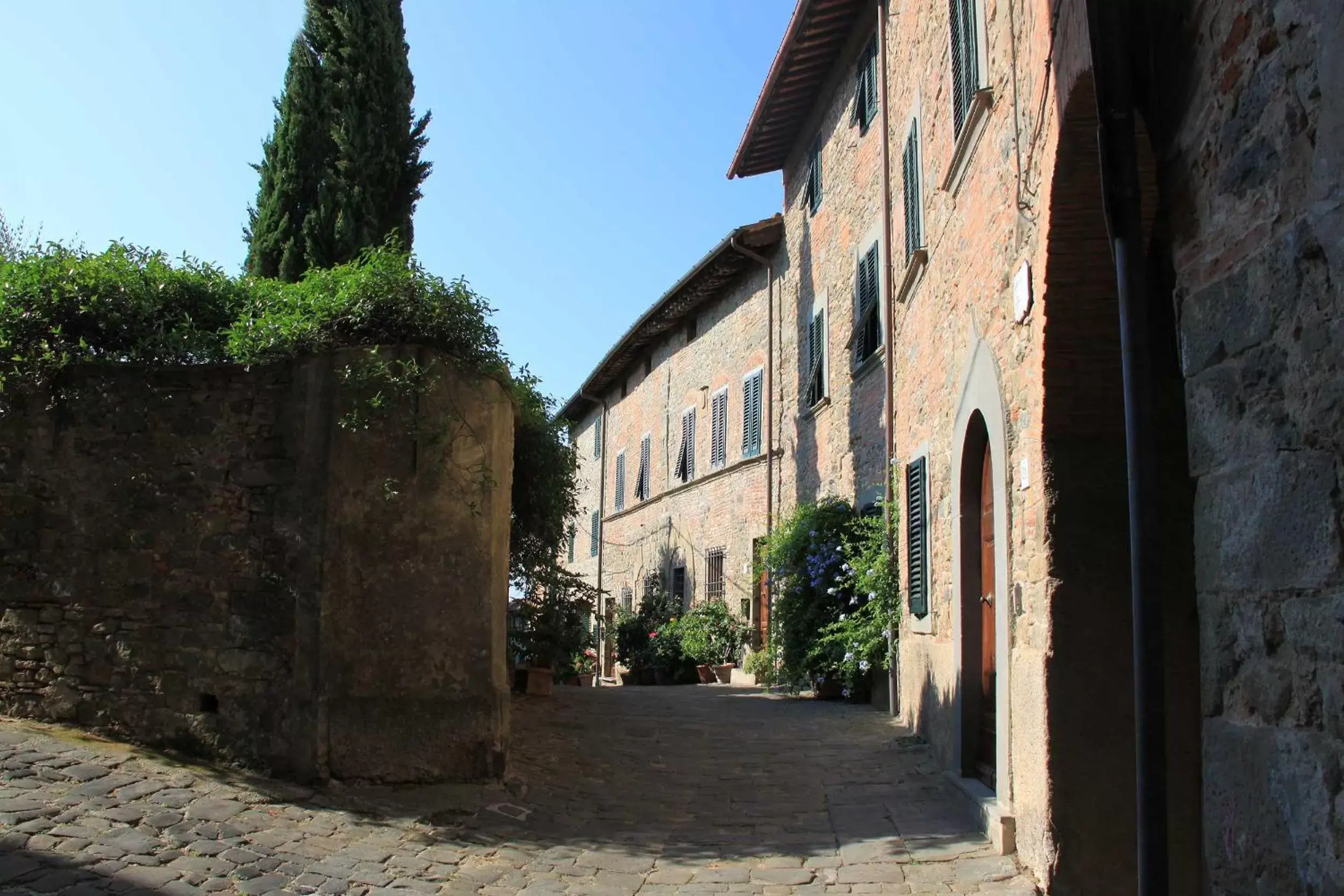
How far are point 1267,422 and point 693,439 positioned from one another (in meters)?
16.9

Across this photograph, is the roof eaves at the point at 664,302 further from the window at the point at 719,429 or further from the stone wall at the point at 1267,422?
the stone wall at the point at 1267,422

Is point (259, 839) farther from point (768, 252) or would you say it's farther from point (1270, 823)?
point (768, 252)

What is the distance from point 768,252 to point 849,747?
9705mm

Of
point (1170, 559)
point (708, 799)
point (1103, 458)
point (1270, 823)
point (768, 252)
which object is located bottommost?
point (708, 799)

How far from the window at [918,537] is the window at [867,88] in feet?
16.1

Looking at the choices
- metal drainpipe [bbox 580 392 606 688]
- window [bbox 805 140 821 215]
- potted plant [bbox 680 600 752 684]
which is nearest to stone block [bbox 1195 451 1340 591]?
window [bbox 805 140 821 215]

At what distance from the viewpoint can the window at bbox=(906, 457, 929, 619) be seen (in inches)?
312

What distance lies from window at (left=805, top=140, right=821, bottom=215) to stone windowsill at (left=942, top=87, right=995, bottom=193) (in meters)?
7.58

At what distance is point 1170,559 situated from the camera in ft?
14.4

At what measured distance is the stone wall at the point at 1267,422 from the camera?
6.69 ft

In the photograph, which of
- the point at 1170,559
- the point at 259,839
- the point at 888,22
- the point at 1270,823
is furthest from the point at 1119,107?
the point at 888,22

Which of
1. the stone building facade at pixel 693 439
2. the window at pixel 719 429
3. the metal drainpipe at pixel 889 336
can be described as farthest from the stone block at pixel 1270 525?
the window at pixel 719 429

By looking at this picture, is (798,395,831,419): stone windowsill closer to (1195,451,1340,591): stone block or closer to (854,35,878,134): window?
(854,35,878,134): window

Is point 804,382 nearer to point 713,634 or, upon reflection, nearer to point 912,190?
point 713,634
